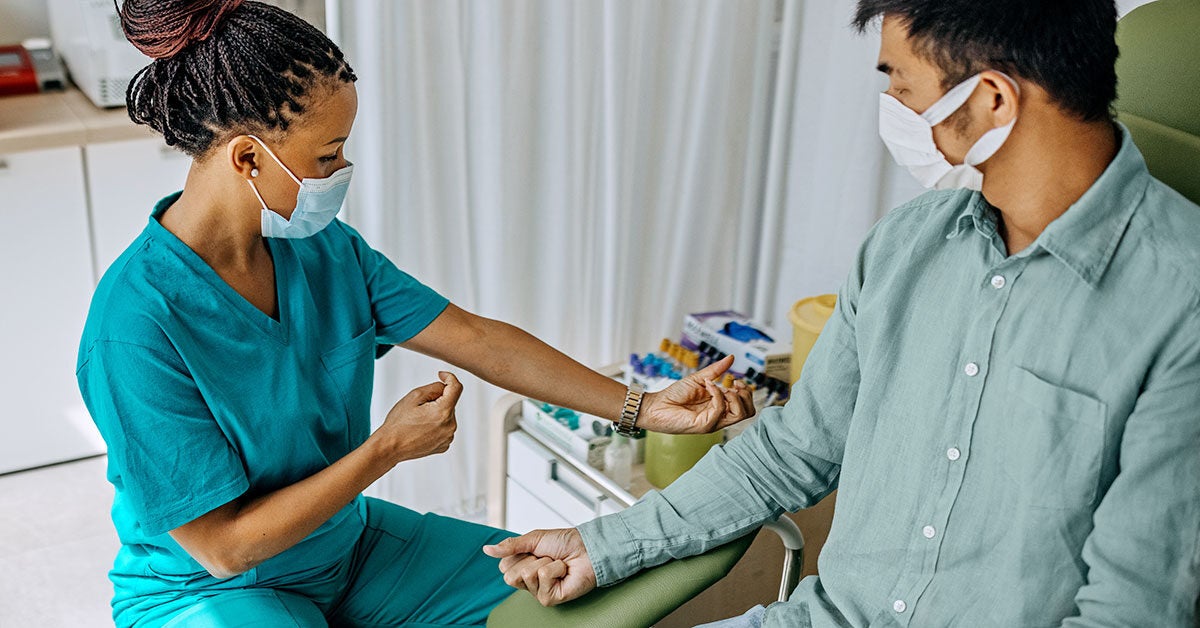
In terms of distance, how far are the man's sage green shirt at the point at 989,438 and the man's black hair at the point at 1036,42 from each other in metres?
0.10

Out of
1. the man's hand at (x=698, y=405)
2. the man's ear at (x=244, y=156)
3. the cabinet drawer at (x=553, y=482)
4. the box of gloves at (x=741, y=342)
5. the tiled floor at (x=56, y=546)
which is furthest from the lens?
the tiled floor at (x=56, y=546)

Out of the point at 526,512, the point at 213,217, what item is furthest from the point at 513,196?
the point at 213,217

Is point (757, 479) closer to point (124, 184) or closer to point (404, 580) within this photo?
point (404, 580)

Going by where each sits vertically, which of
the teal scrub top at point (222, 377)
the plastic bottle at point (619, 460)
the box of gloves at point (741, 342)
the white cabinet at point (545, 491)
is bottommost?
the white cabinet at point (545, 491)

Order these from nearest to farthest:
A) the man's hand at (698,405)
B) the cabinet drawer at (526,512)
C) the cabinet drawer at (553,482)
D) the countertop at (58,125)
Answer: the man's hand at (698,405) < the cabinet drawer at (553,482) < the cabinet drawer at (526,512) < the countertop at (58,125)

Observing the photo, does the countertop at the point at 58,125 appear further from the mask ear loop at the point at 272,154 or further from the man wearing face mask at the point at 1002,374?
the man wearing face mask at the point at 1002,374

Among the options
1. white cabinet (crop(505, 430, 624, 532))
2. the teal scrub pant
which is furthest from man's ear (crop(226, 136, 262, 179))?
white cabinet (crop(505, 430, 624, 532))

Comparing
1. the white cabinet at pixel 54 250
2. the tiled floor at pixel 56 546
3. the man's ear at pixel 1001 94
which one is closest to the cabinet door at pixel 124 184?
the white cabinet at pixel 54 250

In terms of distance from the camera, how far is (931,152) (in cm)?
128

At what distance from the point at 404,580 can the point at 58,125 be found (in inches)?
61.8

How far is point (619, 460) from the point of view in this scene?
6.97 ft

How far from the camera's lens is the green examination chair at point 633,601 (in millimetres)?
1390

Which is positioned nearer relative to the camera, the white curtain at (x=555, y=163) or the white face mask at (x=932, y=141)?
the white face mask at (x=932, y=141)

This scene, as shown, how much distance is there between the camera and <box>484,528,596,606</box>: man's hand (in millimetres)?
1418
